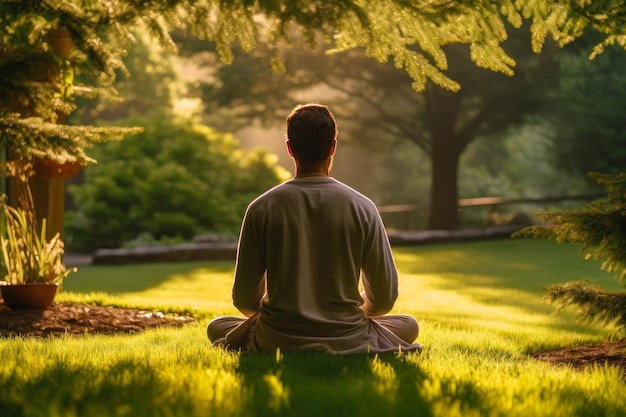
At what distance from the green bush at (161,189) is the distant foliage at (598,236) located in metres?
13.9

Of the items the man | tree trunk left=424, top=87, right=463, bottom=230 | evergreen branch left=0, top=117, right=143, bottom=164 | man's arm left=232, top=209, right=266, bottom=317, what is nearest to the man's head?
the man

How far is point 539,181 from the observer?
46.0 meters

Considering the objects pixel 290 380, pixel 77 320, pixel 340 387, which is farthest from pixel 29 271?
pixel 340 387

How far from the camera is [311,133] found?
4898 millimetres

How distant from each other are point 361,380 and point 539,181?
43.3 metres

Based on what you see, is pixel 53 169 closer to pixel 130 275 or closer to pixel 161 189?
pixel 130 275

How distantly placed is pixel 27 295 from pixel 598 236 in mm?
5029

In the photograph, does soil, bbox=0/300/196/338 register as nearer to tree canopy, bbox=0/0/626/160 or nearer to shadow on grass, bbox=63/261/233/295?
tree canopy, bbox=0/0/626/160

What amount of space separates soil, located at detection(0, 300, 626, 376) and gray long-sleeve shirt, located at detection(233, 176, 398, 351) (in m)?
1.97

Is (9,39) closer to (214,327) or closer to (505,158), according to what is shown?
(214,327)

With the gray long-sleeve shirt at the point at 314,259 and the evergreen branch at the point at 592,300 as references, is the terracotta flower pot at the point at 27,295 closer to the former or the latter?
the gray long-sleeve shirt at the point at 314,259

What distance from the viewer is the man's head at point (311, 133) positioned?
4.87 metres

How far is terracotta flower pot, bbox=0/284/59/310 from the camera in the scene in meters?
8.07

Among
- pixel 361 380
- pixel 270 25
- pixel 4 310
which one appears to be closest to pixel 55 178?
pixel 4 310
